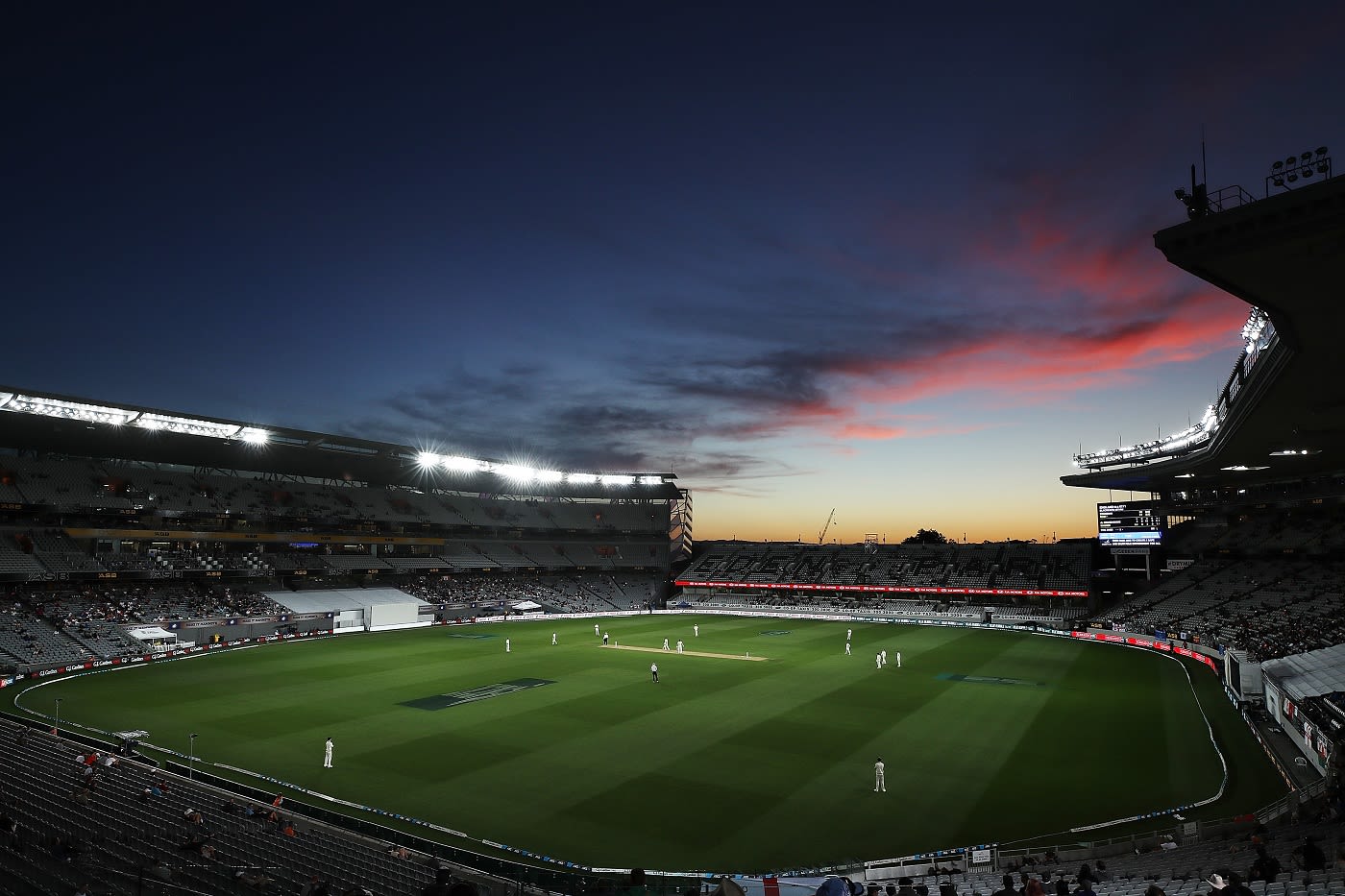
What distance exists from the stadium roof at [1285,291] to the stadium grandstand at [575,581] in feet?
0.27

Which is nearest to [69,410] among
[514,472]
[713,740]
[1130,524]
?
[514,472]

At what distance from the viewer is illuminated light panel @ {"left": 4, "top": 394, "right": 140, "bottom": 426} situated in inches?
1884

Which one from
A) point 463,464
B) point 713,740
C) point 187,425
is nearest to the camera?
point 713,740

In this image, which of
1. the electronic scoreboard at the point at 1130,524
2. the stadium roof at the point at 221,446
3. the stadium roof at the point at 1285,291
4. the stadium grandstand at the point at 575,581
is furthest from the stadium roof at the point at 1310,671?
the stadium roof at the point at 221,446

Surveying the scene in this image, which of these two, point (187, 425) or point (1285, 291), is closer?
point (1285, 291)

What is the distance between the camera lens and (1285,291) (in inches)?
776

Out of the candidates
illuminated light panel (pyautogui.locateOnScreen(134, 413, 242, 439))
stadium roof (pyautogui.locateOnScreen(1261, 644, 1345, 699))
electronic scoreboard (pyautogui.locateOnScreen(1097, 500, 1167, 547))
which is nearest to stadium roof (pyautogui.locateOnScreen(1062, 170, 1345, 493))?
stadium roof (pyautogui.locateOnScreen(1261, 644, 1345, 699))

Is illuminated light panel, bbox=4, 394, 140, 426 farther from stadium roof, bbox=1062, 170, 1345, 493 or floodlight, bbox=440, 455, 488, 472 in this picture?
stadium roof, bbox=1062, 170, 1345, 493

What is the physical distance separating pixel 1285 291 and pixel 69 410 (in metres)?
63.9

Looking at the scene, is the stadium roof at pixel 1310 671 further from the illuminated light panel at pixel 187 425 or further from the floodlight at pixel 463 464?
the floodlight at pixel 463 464

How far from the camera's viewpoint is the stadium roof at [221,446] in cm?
5128

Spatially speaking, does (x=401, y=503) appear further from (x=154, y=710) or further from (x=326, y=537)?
(x=154, y=710)

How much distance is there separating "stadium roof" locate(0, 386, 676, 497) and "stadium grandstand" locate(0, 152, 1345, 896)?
392 millimetres

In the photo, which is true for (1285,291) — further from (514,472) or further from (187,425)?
(514,472)
